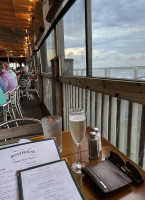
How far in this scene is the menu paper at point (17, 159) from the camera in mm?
508

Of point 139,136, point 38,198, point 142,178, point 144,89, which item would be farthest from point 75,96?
point 38,198

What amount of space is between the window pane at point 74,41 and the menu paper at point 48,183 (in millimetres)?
1590

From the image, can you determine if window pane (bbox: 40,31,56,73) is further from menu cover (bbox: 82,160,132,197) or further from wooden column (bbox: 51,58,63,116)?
menu cover (bbox: 82,160,132,197)

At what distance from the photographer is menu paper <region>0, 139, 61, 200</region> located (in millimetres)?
508

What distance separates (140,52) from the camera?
3.77 feet

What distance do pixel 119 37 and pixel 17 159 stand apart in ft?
4.10

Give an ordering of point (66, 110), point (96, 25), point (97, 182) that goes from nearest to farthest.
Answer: point (97, 182) < point (96, 25) < point (66, 110)

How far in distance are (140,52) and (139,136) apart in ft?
Answer: 2.17

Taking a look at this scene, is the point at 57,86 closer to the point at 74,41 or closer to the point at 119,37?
the point at 74,41

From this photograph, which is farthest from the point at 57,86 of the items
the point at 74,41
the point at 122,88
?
the point at 122,88

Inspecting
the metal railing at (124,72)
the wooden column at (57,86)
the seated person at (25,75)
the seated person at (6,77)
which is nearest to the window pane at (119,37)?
the metal railing at (124,72)

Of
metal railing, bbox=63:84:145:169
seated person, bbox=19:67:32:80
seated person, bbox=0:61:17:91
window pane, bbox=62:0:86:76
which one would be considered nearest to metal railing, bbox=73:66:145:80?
metal railing, bbox=63:84:145:169

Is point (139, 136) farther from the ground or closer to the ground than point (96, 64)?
closer to the ground

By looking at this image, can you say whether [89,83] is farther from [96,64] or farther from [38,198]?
[38,198]
